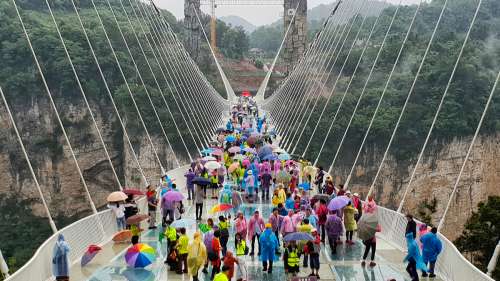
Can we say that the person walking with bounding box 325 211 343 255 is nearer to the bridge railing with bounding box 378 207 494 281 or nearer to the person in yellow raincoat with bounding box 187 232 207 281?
the bridge railing with bounding box 378 207 494 281

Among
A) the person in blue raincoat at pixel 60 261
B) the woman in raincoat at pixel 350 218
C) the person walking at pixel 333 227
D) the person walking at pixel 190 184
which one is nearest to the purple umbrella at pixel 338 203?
the person walking at pixel 333 227

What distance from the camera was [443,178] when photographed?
118 ft

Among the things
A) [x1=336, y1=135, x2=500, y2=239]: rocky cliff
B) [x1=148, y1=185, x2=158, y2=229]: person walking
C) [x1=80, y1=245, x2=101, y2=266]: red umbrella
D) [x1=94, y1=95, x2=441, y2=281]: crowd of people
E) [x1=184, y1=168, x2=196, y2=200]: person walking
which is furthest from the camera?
[x1=336, y1=135, x2=500, y2=239]: rocky cliff

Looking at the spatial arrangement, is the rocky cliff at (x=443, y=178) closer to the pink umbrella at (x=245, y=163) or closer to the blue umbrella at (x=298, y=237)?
the pink umbrella at (x=245, y=163)

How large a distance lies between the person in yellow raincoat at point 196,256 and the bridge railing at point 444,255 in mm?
2716

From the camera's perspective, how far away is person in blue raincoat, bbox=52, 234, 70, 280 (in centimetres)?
725

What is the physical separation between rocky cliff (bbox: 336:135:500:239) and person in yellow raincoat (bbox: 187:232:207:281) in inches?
1063

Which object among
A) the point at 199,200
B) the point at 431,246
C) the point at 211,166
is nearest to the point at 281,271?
the point at 431,246

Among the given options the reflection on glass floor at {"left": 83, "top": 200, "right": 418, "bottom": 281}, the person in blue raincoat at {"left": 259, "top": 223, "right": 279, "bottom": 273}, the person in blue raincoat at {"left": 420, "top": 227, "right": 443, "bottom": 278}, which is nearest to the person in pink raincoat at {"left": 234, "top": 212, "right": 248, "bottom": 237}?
the reflection on glass floor at {"left": 83, "top": 200, "right": 418, "bottom": 281}

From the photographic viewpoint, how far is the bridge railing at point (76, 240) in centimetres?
672

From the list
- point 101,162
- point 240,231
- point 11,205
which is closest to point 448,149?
point 101,162

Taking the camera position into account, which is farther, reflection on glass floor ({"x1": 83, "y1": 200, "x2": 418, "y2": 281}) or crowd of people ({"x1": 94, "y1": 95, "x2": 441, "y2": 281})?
reflection on glass floor ({"x1": 83, "y1": 200, "x2": 418, "y2": 281})

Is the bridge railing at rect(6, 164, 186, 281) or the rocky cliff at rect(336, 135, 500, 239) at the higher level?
the bridge railing at rect(6, 164, 186, 281)

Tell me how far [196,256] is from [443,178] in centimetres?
3060
